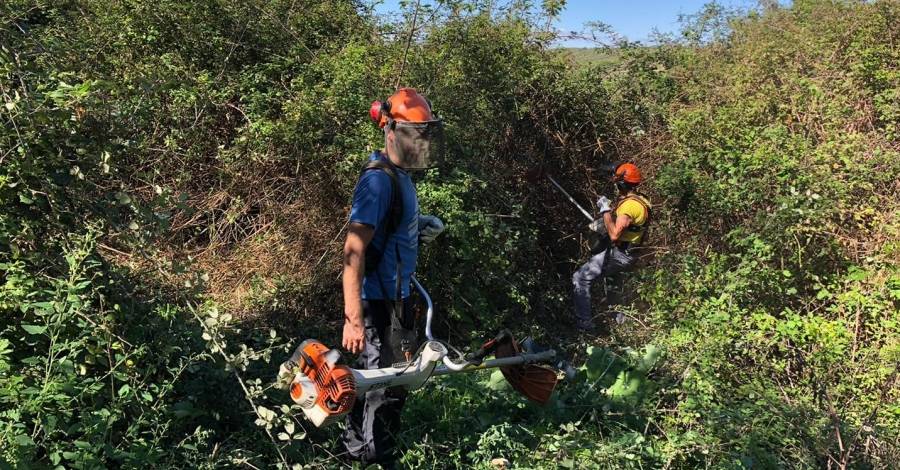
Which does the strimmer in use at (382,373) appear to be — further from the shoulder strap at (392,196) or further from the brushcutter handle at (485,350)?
the shoulder strap at (392,196)

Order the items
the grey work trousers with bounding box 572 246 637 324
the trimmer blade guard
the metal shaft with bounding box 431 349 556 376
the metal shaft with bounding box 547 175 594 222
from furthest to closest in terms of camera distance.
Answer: the metal shaft with bounding box 547 175 594 222, the grey work trousers with bounding box 572 246 637 324, the trimmer blade guard, the metal shaft with bounding box 431 349 556 376

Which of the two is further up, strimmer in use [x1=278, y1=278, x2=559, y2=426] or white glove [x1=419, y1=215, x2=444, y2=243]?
white glove [x1=419, y1=215, x2=444, y2=243]

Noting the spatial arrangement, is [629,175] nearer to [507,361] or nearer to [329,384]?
[507,361]

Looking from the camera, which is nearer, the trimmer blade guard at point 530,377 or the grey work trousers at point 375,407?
the grey work trousers at point 375,407

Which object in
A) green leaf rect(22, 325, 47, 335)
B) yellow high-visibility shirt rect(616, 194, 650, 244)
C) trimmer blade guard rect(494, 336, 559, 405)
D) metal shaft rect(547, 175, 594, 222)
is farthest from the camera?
metal shaft rect(547, 175, 594, 222)

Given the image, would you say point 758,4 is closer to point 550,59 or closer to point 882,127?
point 882,127

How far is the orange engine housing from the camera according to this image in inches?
93.8

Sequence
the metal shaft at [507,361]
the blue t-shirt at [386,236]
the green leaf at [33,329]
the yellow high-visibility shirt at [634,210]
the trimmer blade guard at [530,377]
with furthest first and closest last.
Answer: the yellow high-visibility shirt at [634,210] < the trimmer blade guard at [530,377] < the metal shaft at [507,361] < the blue t-shirt at [386,236] < the green leaf at [33,329]

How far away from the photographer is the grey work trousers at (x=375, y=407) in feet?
9.45

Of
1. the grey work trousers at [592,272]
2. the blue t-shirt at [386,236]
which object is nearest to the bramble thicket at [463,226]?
the grey work trousers at [592,272]

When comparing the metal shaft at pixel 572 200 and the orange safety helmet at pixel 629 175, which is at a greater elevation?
the orange safety helmet at pixel 629 175

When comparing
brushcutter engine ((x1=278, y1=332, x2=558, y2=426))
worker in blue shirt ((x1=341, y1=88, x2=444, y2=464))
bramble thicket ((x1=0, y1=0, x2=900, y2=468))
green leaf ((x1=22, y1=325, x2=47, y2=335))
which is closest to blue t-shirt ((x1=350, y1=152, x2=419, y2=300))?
worker in blue shirt ((x1=341, y1=88, x2=444, y2=464))

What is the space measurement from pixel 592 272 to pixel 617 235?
0.52 m

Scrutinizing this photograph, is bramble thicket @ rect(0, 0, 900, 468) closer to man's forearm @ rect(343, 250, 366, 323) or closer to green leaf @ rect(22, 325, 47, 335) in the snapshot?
green leaf @ rect(22, 325, 47, 335)
